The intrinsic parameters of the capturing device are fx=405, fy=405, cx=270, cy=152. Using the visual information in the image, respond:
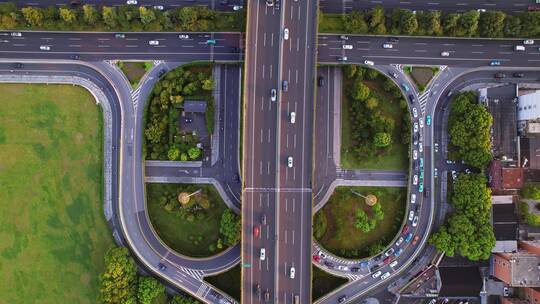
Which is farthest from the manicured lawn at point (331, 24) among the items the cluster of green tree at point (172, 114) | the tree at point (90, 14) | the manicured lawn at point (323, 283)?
the manicured lawn at point (323, 283)

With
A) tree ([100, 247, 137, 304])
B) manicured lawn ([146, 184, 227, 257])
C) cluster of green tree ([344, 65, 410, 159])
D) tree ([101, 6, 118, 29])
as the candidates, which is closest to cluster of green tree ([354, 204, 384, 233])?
cluster of green tree ([344, 65, 410, 159])

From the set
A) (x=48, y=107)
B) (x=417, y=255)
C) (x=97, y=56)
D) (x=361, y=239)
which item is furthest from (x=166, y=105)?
(x=417, y=255)

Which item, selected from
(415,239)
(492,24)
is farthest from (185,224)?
(492,24)

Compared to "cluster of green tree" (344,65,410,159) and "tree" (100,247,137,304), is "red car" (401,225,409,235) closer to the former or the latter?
"cluster of green tree" (344,65,410,159)

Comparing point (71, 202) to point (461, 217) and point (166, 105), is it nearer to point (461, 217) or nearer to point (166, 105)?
point (166, 105)

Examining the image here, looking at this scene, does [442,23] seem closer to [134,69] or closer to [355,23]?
[355,23]
